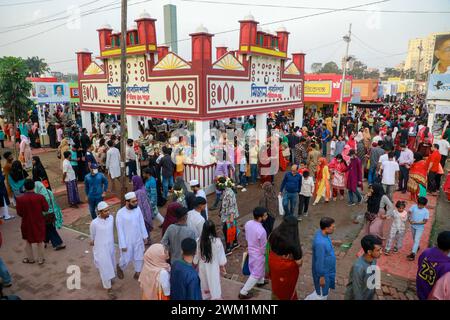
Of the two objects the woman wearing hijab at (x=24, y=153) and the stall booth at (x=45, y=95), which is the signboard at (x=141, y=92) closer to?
the woman wearing hijab at (x=24, y=153)

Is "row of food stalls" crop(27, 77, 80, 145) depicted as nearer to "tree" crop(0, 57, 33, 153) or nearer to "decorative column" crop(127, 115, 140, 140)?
"tree" crop(0, 57, 33, 153)

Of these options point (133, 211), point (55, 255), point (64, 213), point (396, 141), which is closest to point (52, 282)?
point (55, 255)

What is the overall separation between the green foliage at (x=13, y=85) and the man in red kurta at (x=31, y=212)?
7.50 m

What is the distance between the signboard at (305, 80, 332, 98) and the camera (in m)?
23.8

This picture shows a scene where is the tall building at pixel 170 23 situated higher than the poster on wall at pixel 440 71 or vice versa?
the tall building at pixel 170 23

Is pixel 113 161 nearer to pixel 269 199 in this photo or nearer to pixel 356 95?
pixel 269 199

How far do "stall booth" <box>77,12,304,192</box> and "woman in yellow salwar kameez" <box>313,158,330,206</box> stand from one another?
133 inches

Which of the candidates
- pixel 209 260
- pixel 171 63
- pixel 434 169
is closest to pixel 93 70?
pixel 171 63

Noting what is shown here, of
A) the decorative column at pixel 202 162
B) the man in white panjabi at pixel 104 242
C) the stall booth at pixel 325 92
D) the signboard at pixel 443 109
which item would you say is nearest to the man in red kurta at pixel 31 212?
the man in white panjabi at pixel 104 242

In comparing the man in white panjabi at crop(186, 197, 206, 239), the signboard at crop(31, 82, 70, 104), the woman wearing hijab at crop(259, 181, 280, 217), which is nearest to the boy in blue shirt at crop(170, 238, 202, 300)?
the man in white panjabi at crop(186, 197, 206, 239)

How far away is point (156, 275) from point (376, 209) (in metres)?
4.53

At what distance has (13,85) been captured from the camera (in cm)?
1120

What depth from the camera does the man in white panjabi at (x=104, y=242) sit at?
4930 mm

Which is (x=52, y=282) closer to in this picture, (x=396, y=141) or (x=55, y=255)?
(x=55, y=255)
